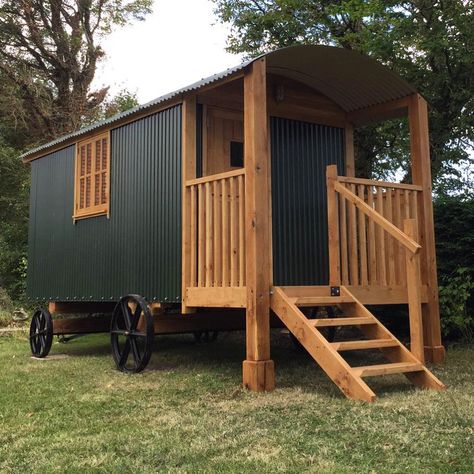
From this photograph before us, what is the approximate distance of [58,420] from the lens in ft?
14.0

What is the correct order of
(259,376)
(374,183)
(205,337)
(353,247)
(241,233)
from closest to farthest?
1. (259,376)
2. (241,233)
3. (353,247)
4. (374,183)
5. (205,337)

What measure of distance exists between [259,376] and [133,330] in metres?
1.94

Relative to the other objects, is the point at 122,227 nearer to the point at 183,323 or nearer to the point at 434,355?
the point at 183,323

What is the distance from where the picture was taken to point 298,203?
23.1ft

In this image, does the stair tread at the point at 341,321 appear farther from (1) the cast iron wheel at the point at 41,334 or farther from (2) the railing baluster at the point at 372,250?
(1) the cast iron wheel at the point at 41,334

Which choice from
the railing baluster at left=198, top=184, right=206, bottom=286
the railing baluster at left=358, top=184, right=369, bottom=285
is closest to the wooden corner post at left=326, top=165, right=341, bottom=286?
the railing baluster at left=358, top=184, right=369, bottom=285

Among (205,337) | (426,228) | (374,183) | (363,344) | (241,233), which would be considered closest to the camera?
(363,344)

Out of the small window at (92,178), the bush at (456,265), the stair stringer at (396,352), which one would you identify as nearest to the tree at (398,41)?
the bush at (456,265)

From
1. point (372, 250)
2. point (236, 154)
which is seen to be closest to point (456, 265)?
point (372, 250)

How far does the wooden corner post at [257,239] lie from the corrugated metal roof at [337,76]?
1.79ft

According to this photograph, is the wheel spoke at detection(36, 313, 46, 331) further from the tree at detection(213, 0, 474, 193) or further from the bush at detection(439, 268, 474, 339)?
the tree at detection(213, 0, 474, 193)

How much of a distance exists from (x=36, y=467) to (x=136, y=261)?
13.3 ft

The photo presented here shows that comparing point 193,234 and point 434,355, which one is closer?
point 193,234

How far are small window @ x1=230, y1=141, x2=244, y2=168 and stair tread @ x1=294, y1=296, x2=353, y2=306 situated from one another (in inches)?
91.8
